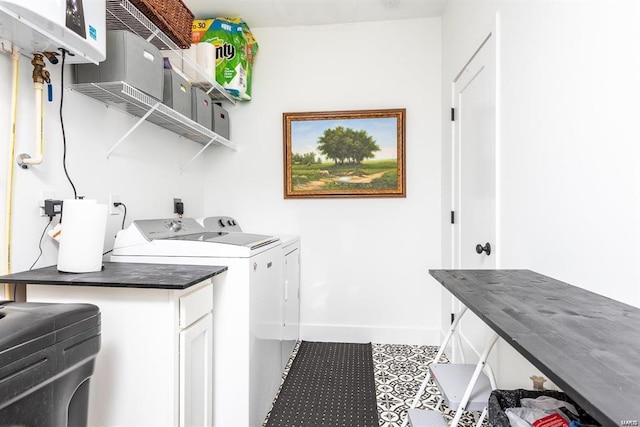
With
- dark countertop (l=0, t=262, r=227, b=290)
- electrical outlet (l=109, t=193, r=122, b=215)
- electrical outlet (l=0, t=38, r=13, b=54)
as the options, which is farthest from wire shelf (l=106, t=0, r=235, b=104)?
dark countertop (l=0, t=262, r=227, b=290)

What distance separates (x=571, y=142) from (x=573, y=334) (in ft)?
2.67

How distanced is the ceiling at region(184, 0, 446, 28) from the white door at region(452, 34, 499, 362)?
808 millimetres

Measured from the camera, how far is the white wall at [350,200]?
314 centimetres

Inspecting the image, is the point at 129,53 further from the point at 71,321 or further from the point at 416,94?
the point at 416,94

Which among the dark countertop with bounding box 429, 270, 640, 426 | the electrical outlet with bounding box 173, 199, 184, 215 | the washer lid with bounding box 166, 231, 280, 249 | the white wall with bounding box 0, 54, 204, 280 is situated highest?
the white wall with bounding box 0, 54, 204, 280

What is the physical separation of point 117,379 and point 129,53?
1445 mm

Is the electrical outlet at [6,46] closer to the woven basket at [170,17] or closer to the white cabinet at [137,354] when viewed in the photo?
the woven basket at [170,17]

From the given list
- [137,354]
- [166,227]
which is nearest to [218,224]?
[166,227]

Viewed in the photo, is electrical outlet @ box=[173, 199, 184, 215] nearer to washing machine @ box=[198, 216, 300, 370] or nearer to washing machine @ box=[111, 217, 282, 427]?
washing machine @ box=[198, 216, 300, 370]

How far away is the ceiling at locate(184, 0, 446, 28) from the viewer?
286cm

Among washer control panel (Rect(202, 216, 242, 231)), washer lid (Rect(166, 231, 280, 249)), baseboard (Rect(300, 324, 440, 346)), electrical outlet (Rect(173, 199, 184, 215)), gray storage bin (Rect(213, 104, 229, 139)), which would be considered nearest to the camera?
washer lid (Rect(166, 231, 280, 249))

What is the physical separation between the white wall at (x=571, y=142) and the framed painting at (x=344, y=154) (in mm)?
1272

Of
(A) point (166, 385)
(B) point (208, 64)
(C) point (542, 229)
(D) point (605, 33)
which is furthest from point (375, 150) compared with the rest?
(A) point (166, 385)

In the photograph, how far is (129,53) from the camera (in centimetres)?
173
